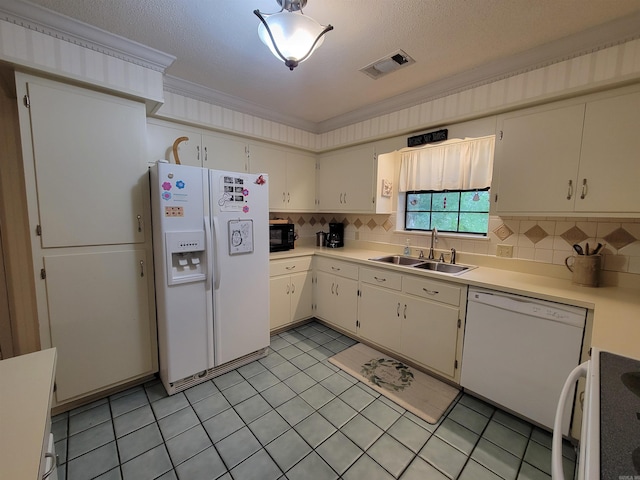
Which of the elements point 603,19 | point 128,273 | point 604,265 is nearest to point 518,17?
point 603,19

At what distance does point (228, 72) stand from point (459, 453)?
10.2ft

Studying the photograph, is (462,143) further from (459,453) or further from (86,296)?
(86,296)

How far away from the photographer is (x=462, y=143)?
2.50 m

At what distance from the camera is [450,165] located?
2611 millimetres

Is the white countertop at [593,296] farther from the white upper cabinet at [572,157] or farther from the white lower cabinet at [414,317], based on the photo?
the white upper cabinet at [572,157]

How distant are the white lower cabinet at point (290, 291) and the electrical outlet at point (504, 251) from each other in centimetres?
189

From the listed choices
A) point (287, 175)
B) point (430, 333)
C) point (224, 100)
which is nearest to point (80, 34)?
point (224, 100)

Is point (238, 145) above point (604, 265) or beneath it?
above

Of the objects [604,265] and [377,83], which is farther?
[377,83]

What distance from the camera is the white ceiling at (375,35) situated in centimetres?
149

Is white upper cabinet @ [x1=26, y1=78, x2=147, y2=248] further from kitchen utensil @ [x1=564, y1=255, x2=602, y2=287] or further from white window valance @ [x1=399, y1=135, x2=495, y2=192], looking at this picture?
kitchen utensil @ [x1=564, y1=255, x2=602, y2=287]

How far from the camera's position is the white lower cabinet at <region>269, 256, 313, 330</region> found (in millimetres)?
2924

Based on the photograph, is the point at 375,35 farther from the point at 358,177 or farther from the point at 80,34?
the point at 80,34

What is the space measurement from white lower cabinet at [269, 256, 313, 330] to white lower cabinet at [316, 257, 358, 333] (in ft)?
0.44
